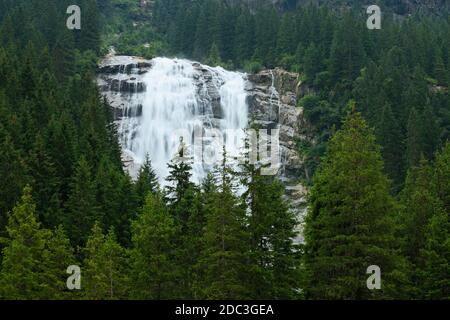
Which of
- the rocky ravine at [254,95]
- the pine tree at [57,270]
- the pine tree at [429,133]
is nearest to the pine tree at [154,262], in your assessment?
the pine tree at [57,270]

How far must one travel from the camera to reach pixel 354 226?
2830 centimetres

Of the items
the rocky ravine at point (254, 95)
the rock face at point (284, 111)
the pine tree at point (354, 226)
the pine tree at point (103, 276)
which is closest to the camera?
the pine tree at point (354, 226)

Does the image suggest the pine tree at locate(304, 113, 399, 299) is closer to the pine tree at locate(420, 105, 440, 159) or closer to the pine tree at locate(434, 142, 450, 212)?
the pine tree at locate(434, 142, 450, 212)

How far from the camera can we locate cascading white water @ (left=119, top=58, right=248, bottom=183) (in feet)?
260

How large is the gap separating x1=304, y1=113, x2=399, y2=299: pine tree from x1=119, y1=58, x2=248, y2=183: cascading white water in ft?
149

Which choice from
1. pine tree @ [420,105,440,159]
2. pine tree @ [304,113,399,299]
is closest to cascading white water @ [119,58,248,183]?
pine tree @ [420,105,440,159]

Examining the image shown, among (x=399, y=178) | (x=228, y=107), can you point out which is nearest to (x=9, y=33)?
(x=228, y=107)

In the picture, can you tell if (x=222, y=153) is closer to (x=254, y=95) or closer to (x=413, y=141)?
(x=413, y=141)

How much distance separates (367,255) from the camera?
28391 millimetres

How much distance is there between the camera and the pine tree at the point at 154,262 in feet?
100

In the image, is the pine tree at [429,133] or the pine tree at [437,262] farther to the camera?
the pine tree at [429,133]

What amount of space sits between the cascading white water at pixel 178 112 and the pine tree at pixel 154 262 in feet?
141

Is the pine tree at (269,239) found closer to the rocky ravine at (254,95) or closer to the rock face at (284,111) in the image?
the rock face at (284,111)

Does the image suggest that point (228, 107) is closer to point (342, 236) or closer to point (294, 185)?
point (294, 185)
